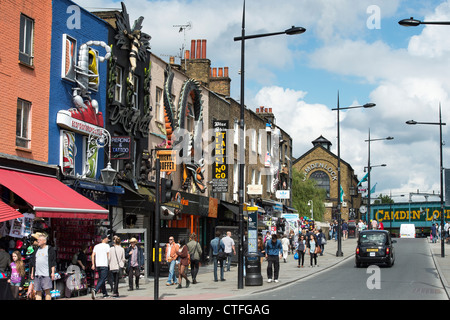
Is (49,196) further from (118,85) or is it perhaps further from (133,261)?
(118,85)

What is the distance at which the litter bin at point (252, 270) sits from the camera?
21281 mm

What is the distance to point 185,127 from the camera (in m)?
31.4

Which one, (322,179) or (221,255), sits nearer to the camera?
(221,255)

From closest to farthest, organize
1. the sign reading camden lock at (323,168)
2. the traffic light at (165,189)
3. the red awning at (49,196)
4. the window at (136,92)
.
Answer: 1. the traffic light at (165,189)
2. the red awning at (49,196)
3. the window at (136,92)
4. the sign reading camden lock at (323,168)

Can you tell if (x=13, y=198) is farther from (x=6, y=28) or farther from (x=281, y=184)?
(x=281, y=184)

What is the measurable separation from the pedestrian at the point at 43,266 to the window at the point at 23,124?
14.5 ft

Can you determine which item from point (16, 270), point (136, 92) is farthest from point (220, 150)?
point (16, 270)

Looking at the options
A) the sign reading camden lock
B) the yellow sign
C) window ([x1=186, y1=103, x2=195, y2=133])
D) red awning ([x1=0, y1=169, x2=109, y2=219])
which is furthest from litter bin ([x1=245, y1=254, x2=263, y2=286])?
the sign reading camden lock

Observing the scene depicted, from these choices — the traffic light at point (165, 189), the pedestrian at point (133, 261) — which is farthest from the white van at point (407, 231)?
the traffic light at point (165, 189)

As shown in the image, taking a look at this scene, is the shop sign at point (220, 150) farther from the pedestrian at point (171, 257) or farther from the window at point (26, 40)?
the window at point (26, 40)

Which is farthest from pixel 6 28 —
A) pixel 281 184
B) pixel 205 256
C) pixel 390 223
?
pixel 390 223

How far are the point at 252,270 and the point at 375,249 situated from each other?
9.21 m

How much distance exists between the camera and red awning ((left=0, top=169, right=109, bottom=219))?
16516 millimetres

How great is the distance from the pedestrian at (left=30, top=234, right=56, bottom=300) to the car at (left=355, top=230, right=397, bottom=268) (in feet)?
55.5
